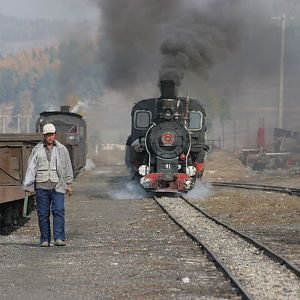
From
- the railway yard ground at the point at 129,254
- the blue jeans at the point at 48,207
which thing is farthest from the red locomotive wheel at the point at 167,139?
the blue jeans at the point at 48,207

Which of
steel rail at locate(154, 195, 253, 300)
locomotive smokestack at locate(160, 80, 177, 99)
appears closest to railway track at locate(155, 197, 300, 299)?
steel rail at locate(154, 195, 253, 300)

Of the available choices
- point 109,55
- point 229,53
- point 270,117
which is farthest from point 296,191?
point 270,117

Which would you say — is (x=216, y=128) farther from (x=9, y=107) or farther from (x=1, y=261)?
(x=1, y=261)

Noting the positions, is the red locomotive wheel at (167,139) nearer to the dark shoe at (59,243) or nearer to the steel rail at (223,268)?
the steel rail at (223,268)

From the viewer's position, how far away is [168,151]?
2256 cm

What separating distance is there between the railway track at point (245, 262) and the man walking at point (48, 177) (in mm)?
2273

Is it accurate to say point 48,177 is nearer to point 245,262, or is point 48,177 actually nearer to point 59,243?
point 59,243

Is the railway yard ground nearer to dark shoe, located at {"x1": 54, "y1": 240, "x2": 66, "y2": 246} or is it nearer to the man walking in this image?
dark shoe, located at {"x1": 54, "y1": 240, "x2": 66, "y2": 246}

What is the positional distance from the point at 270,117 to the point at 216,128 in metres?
9.20

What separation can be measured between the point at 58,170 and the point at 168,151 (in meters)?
11.3

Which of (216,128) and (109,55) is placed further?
(216,128)

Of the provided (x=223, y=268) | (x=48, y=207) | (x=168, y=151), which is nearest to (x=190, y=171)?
(x=168, y=151)

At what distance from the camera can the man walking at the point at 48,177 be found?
1137 cm

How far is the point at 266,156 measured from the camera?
49000 millimetres
